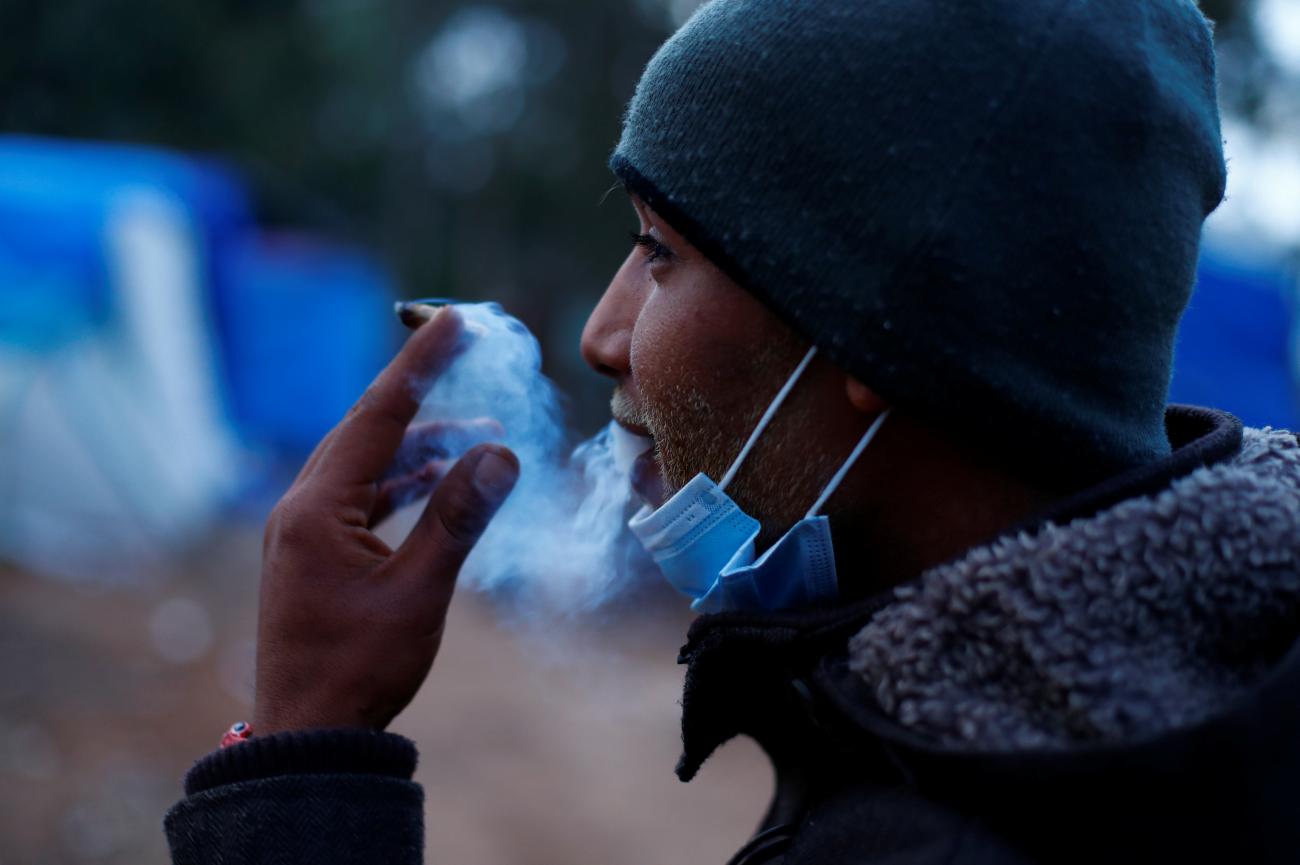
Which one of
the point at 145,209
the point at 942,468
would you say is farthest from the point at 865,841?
the point at 145,209

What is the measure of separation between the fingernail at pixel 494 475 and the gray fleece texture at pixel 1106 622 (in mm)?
704

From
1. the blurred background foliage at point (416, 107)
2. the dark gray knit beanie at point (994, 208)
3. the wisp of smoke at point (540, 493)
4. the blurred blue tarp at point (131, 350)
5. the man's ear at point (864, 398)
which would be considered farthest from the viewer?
the blurred background foliage at point (416, 107)

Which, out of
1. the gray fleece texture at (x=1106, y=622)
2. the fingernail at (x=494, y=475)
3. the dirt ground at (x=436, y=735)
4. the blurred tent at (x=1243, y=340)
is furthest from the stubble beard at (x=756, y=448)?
the blurred tent at (x=1243, y=340)

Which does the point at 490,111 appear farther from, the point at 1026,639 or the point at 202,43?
the point at 1026,639

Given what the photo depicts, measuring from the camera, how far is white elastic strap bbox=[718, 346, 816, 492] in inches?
60.7

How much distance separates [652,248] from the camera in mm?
1693

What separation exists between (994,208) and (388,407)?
0.92 metres

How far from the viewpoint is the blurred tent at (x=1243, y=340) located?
26.8 feet

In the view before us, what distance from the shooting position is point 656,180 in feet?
5.32

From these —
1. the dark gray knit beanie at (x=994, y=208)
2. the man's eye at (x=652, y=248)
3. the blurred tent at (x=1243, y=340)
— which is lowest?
the blurred tent at (x=1243, y=340)

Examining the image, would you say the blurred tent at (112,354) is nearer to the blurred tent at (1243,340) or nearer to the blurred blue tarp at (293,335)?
the blurred blue tarp at (293,335)

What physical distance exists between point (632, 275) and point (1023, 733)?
0.90m

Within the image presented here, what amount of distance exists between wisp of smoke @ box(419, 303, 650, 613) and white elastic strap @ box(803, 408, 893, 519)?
0.50 metres

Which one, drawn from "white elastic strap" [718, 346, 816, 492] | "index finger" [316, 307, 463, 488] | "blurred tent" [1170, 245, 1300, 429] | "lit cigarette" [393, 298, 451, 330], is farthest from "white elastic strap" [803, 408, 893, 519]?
"blurred tent" [1170, 245, 1300, 429]
